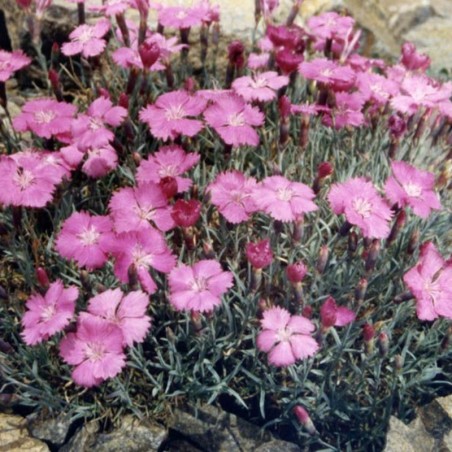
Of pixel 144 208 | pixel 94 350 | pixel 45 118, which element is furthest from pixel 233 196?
pixel 45 118

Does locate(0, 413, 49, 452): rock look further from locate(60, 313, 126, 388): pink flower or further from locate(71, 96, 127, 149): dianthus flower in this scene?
locate(71, 96, 127, 149): dianthus flower

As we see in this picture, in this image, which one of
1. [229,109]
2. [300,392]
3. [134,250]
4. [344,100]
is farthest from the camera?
[344,100]

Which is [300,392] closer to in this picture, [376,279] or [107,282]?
[376,279]

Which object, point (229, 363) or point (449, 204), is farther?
point (449, 204)

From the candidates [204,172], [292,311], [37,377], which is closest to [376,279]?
[292,311]

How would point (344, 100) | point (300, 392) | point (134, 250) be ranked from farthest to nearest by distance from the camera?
point (344, 100) → point (300, 392) → point (134, 250)

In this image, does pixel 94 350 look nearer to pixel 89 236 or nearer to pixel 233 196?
pixel 89 236

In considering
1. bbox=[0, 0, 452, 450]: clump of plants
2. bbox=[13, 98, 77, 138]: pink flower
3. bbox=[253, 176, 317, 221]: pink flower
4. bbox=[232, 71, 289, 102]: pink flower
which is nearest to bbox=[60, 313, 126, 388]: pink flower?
bbox=[0, 0, 452, 450]: clump of plants
